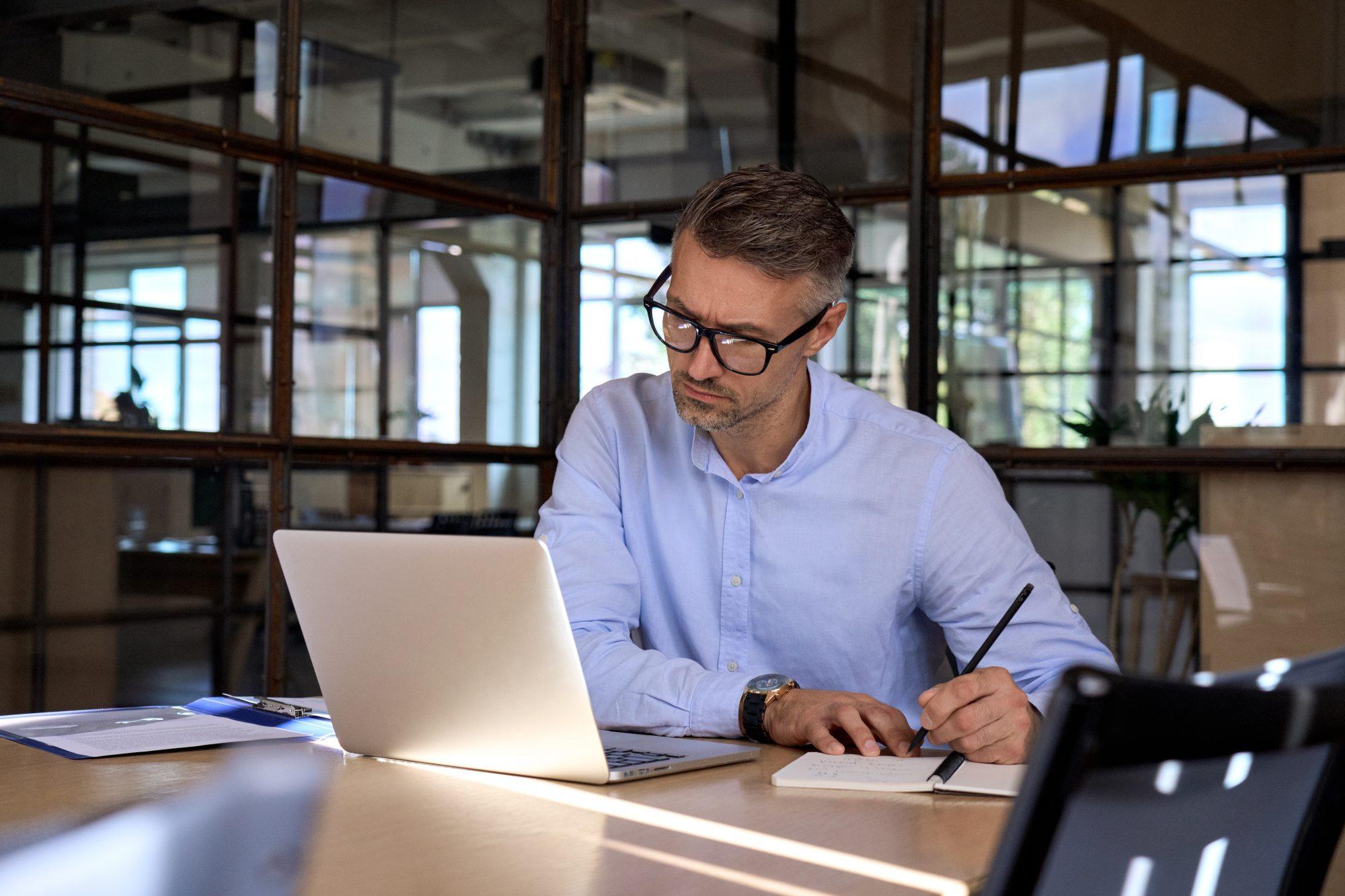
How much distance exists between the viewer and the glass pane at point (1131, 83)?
3055 millimetres

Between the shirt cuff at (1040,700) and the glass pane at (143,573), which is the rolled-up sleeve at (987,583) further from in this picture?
the glass pane at (143,573)

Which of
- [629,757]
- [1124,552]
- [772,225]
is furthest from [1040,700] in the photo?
[1124,552]

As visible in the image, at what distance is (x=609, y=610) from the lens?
5.94ft

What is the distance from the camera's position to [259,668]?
10.3ft

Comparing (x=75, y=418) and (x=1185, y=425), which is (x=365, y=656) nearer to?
(x=75, y=418)

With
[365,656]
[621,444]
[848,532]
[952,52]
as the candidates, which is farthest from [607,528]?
[952,52]

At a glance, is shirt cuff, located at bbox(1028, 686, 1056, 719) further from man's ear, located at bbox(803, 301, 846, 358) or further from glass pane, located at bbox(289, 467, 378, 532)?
glass pane, located at bbox(289, 467, 378, 532)

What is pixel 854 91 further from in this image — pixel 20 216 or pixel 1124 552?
pixel 20 216

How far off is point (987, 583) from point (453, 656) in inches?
31.7

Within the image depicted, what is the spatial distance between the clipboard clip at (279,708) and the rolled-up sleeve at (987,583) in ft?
2.74

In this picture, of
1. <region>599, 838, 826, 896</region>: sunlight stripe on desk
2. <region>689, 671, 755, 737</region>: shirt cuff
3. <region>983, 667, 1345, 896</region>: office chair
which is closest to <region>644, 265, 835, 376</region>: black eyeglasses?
<region>689, 671, 755, 737</region>: shirt cuff

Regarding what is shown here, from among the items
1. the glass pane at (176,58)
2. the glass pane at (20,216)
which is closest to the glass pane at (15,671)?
the glass pane at (20,216)

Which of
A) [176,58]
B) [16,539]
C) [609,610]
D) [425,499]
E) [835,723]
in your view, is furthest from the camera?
[425,499]

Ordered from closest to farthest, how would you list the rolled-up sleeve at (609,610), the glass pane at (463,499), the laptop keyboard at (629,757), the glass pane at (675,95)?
the laptop keyboard at (629,757)
the rolled-up sleeve at (609,610)
the glass pane at (463,499)
the glass pane at (675,95)
